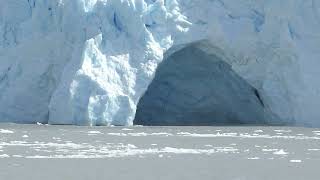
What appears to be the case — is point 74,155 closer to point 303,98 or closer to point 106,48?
point 106,48

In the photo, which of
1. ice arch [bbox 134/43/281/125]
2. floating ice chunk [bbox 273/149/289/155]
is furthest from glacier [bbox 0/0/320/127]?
floating ice chunk [bbox 273/149/289/155]

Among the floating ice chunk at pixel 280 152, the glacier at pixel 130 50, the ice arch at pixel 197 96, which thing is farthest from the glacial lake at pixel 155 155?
the ice arch at pixel 197 96

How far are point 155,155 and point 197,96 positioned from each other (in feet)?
41.0

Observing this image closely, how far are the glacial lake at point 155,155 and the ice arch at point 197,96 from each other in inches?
241

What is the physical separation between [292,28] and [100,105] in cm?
590

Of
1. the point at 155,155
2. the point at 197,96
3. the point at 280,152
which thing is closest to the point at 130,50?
the point at 197,96

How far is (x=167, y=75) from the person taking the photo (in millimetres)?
24141

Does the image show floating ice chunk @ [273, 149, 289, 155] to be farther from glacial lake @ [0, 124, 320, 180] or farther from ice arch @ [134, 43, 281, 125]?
ice arch @ [134, 43, 281, 125]

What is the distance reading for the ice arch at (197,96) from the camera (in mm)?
23953

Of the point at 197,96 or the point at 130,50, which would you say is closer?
the point at 130,50

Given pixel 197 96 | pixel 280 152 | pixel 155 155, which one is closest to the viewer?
pixel 155 155

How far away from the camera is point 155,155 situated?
39.5 ft

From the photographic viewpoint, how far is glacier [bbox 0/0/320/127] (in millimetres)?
19934

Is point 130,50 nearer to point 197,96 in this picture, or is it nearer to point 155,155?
point 197,96
